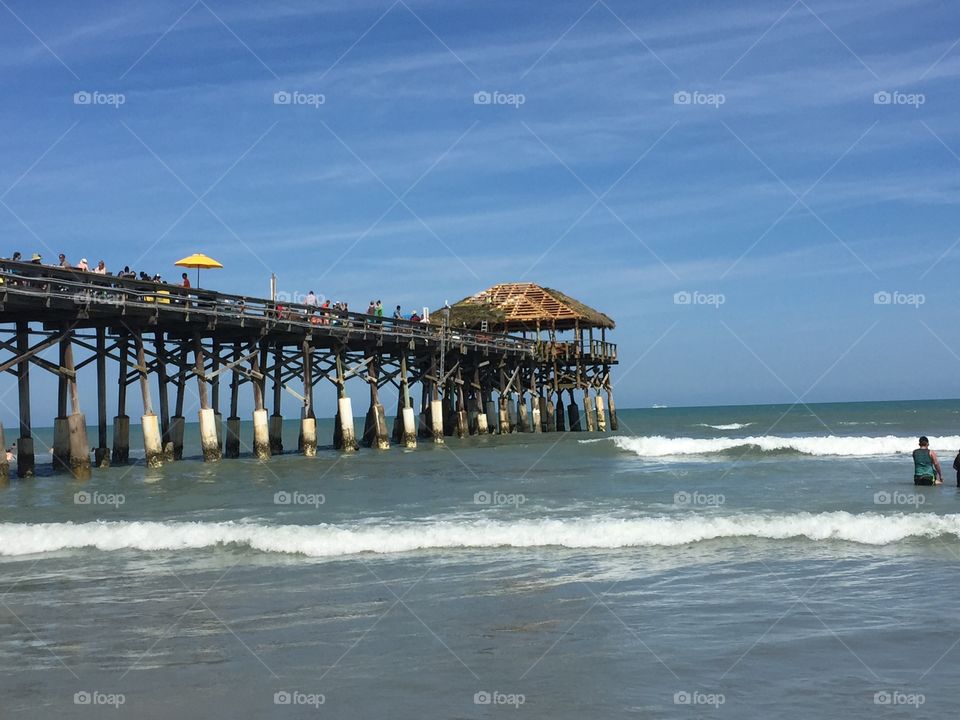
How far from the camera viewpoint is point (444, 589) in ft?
34.3

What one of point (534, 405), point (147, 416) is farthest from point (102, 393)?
point (534, 405)

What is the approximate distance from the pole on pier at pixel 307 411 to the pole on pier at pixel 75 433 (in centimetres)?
829

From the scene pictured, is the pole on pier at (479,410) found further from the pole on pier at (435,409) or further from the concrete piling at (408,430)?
the concrete piling at (408,430)

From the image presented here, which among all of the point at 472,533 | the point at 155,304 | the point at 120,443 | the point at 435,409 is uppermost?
→ the point at 155,304

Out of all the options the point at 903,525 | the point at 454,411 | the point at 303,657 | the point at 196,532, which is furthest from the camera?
the point at 454,411

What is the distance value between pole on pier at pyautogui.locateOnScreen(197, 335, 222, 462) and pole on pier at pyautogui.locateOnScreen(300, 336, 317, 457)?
370 cm

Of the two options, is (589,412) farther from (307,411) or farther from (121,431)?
(121,431)

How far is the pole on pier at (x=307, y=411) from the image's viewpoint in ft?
98.1

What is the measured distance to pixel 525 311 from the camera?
5019 cm

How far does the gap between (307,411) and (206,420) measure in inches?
172

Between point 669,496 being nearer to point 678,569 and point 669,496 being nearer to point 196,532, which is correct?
point 678,569

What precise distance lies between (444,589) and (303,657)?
2696 mm

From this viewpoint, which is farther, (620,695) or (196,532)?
(196,532)

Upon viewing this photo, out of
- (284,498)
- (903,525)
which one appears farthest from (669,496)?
(284,498)
